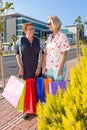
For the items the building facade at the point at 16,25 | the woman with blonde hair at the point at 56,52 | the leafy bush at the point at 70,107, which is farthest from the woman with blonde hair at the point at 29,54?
the building facade at the point at 16,25

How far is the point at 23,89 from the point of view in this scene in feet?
15.3

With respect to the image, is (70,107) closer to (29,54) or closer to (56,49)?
(56,49)

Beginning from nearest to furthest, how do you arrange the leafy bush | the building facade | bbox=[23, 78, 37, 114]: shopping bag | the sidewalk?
the leafy bush, the sidewalk, bbox=[23, 78, 37, 114]: shopping bag, the building facade

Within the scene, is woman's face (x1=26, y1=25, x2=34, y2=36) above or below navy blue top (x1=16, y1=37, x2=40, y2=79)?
above

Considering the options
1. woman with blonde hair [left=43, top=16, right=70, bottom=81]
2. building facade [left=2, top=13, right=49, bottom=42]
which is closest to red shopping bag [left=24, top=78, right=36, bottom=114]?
woman with blonde hair [left=43, top=16, right=70, bottom=81]

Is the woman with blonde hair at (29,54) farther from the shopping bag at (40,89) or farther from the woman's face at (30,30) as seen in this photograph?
the shopping bag at (40,89)

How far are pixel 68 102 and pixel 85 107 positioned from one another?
0.13 m

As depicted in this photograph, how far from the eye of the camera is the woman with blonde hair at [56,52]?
4.61 m

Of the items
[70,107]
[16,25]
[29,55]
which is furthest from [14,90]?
[16,25]

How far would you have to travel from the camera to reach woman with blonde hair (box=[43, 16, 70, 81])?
461 cm

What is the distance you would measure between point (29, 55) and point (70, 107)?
9.94 feet

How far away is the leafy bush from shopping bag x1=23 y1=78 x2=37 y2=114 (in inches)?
97.2

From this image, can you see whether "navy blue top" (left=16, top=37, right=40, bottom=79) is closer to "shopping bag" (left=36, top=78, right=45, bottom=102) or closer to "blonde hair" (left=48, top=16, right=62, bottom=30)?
"shopping bag" (left=36, top=78, right=45, bottom=102)

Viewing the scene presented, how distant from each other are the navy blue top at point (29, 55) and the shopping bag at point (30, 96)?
0.35 meters
